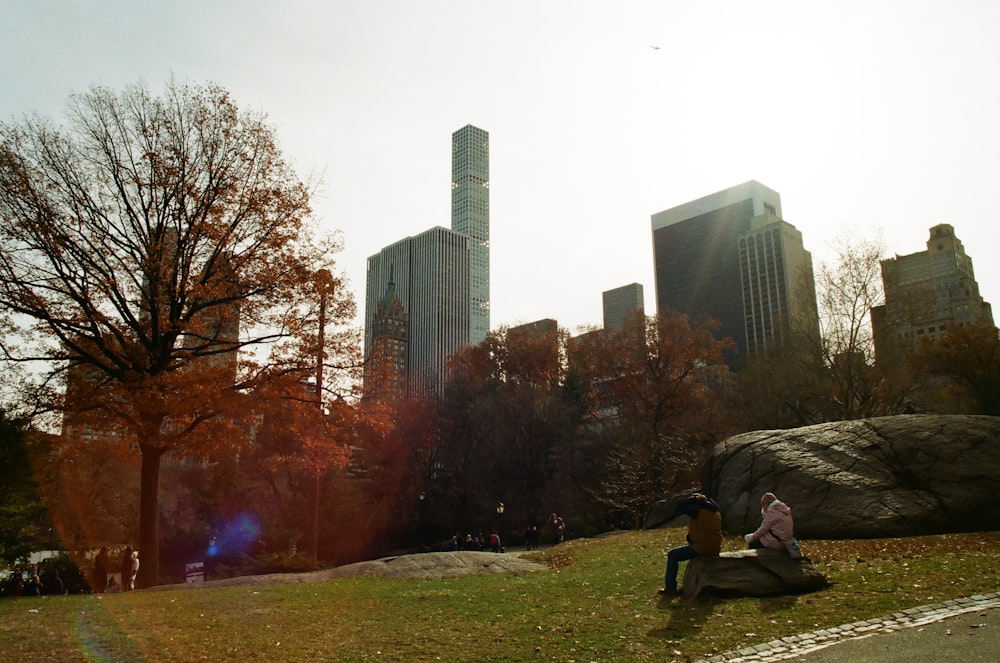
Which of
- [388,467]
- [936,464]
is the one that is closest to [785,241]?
[388,467]

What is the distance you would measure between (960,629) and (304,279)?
51.1 ft

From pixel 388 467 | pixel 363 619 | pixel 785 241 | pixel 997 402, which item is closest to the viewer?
pixel 363 619

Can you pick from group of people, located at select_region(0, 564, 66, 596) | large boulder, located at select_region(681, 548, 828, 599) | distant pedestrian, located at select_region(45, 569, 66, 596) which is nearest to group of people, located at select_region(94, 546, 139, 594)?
distant pedestrian, located at select_region(45, 569, 66, 596)

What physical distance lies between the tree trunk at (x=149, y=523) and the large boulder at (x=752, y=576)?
529 inches

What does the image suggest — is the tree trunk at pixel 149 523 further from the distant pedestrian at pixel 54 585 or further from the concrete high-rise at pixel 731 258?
the concrete high-rise at pixel 731 258

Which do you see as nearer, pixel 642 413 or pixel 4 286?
pixel 4 286

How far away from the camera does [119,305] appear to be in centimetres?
1641

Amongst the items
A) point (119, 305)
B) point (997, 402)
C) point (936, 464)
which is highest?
point (119, 305)

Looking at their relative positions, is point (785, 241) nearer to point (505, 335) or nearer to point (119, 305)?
point (505, 335)

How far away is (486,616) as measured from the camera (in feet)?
30.2

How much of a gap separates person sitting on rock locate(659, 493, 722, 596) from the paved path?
7.74 ft

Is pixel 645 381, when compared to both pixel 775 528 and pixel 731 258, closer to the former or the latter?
pixel 775 528

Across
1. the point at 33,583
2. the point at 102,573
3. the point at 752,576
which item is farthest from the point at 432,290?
the point at 752,576

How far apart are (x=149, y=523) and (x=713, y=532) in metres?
14.1
